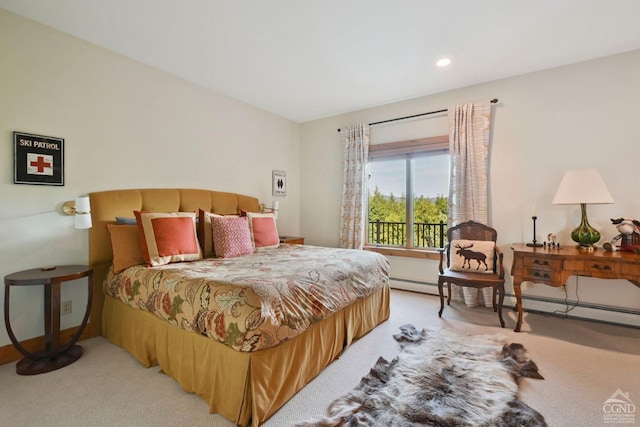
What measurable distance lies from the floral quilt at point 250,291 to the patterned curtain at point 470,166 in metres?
1.52

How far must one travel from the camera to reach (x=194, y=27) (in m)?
2.37

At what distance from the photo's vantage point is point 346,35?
2473mm

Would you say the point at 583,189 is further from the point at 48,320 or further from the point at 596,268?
the point at 48,320

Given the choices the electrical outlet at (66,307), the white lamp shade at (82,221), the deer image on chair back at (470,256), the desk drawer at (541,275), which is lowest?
the electrical outlet at (66,307)

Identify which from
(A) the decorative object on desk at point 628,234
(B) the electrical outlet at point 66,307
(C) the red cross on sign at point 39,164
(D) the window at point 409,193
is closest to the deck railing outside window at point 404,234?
(D) the window at point 409,193

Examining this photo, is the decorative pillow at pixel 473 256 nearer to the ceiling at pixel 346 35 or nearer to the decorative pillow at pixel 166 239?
the ceiling at pixel 346 35

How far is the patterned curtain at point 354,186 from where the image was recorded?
4254mm

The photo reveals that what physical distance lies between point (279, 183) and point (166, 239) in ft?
7.93

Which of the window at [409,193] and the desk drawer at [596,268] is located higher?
the window at [409,193]

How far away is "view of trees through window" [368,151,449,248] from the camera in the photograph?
3880 millimetres

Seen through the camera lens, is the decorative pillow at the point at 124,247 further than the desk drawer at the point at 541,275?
No

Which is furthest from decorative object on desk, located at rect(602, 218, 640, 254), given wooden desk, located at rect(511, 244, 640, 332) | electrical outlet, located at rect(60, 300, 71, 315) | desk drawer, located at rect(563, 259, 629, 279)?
electrical outlet, located at rect(60, 300, 71, 315)

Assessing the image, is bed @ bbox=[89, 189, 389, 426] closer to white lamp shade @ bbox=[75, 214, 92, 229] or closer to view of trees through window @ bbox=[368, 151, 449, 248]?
white lamp shade @ bbox=[75, 214, 92, 229]

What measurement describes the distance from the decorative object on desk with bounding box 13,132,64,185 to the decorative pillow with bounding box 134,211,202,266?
72 cm
